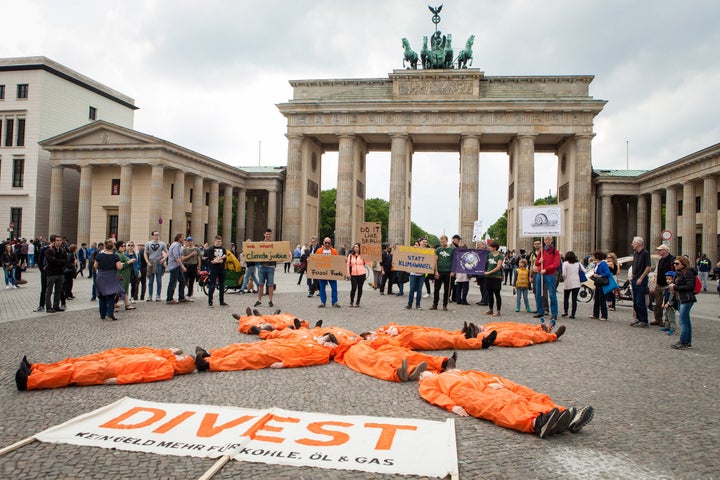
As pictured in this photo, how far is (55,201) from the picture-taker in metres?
44.3

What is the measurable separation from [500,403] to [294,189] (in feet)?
148

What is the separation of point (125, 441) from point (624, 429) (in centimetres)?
461

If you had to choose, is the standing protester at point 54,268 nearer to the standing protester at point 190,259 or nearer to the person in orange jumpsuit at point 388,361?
the standing protester at point 190,259

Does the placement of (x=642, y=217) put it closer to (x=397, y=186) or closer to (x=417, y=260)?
(x=397, y=186)

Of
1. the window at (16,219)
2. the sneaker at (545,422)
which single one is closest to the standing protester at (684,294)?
the sneaker at (545,422)

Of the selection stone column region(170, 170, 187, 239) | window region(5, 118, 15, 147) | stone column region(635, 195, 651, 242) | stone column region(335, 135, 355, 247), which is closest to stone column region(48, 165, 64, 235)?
window region(5, 118, 15, 147)

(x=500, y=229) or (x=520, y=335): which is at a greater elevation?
(x=500, y=229)

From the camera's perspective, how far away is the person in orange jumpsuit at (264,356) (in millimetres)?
7055

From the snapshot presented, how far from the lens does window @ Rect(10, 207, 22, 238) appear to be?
46281mm

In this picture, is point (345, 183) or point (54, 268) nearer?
point (54, 268)

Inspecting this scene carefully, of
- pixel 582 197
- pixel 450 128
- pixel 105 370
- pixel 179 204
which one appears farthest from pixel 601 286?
pixel 179 204

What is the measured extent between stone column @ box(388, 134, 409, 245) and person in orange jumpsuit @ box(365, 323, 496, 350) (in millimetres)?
38775

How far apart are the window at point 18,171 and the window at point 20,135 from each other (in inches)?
57.5

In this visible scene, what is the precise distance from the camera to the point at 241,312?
13828 millimetres
